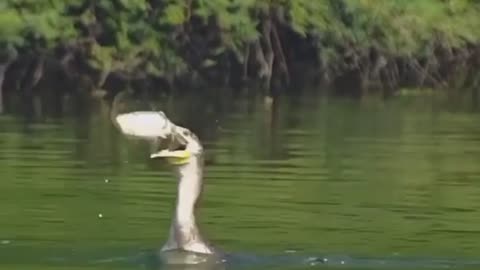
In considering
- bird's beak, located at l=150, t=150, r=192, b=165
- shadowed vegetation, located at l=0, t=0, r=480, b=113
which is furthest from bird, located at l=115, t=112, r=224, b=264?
shadowed vegetation, located at l=0, t=0, r=480, b=113

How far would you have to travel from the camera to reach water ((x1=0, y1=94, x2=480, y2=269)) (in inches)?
630

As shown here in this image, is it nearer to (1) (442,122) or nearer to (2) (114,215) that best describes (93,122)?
(1) (442,122)

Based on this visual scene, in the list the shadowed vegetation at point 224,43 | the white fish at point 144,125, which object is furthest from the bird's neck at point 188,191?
the shadowed vegetation at point 224,43

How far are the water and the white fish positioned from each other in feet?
5.66

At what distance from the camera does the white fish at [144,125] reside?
→ 44.0ft

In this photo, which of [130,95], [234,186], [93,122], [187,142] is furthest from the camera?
[130,95]

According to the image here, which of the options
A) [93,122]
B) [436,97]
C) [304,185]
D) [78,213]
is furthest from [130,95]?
[78,213]

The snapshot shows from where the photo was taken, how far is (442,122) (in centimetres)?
3566

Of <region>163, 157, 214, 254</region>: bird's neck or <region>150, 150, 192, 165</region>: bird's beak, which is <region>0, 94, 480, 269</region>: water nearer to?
<region>163, 157, 214, 254</region>: bird's neck

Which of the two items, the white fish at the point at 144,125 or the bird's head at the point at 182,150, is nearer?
the white fish at the point at 144,125

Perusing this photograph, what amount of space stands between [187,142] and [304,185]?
25.4 ft

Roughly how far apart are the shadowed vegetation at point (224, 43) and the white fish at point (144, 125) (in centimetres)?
2896

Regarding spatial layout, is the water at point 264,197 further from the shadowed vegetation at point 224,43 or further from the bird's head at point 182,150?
the shadowed vegetation at point 224,43

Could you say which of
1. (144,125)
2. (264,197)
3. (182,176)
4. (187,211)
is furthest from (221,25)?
(144,125)
